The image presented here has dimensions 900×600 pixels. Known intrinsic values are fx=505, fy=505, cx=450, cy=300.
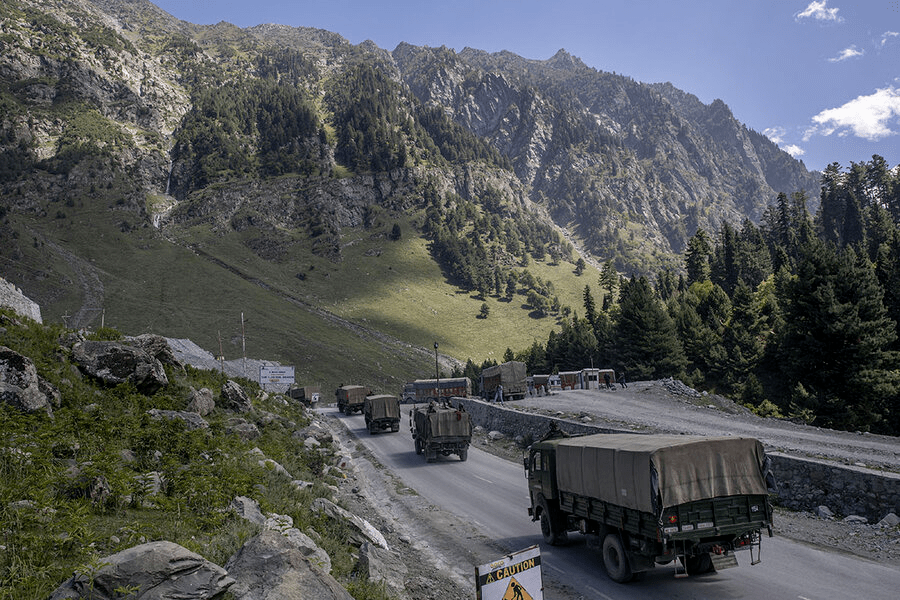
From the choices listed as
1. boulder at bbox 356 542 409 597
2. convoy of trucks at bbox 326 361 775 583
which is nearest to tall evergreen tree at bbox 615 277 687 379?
convoy of trucks at bbox 326 361 775 583

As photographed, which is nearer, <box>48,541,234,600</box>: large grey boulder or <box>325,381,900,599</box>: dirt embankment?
<box>48,541,234,600</box>: large grey boulder

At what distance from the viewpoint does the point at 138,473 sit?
11.4 metres

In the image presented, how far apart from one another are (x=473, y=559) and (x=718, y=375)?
5925 cm

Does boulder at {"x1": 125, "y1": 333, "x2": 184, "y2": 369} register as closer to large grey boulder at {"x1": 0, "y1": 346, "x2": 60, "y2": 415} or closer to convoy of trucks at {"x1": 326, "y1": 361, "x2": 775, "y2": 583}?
large grey boulder at {"x1": 0, "y1": 346, "x2": 60, "y2": 415}

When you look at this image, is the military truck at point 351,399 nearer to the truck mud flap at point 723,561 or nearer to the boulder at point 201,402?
the boulder at point 201,402

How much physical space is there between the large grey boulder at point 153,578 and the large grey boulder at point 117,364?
13285 mm

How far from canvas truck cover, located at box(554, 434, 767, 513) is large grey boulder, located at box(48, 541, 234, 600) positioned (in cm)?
789

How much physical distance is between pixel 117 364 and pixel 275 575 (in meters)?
14.4

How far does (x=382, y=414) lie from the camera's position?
45.5m

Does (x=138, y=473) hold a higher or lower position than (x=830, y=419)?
higher

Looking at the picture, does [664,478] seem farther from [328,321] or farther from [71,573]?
[328,321]

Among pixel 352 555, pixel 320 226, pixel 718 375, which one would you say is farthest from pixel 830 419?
pixel 320 226

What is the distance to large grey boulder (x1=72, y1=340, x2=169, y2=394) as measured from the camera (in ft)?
56.7

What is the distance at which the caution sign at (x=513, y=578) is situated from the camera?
557 cm
